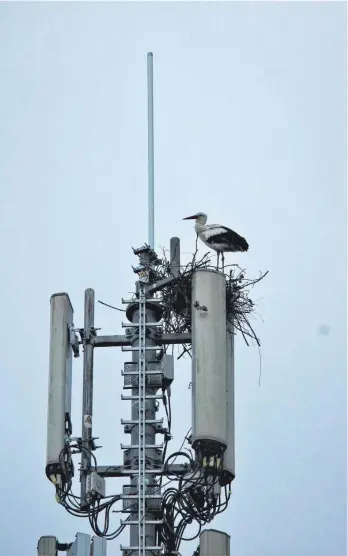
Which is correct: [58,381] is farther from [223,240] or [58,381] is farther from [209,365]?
[223,240]

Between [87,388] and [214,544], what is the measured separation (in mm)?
2569

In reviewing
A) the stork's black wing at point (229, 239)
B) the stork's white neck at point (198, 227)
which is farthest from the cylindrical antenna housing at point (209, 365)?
the stork's white neck at point (198, 227)

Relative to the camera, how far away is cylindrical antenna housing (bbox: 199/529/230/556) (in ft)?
54.7

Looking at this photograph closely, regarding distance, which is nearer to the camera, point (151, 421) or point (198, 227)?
point (151, 421)

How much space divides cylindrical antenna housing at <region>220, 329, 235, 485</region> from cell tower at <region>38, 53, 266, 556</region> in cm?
1

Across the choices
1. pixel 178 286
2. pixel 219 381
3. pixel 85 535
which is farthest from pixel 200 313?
pixel 85 535

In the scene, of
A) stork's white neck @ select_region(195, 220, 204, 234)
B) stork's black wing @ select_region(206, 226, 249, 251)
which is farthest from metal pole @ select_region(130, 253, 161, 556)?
stork's white neck @ select_region(195, 220, 204, 234)

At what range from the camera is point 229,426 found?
18188 mm

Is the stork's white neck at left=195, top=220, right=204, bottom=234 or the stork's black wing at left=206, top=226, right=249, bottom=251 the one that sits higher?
the stork's white neck at left=195, top=220, right=204, bottom=234

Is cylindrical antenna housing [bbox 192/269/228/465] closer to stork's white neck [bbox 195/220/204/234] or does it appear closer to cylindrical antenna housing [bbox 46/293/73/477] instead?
cylindrical antenna housing [bbox 46/293/73/477]

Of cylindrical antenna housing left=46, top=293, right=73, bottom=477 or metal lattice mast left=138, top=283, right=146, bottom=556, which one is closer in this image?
metal lattice mast left=138, top=283, right=146, bottom=556

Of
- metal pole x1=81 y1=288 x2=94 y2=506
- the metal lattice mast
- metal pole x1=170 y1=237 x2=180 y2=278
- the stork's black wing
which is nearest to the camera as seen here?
the metal lattice mast

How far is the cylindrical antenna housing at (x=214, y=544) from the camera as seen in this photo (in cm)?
1669

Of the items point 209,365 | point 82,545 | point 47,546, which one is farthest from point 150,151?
point 82,545
